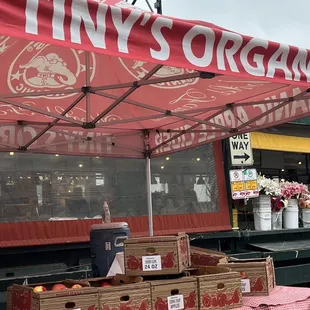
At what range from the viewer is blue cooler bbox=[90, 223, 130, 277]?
16.4 ft

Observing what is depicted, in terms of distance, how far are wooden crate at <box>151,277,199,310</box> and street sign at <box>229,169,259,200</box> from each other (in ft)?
18.2

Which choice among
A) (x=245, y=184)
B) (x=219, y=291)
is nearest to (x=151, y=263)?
(x=219, y=291)

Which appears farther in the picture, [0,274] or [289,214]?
[289,214]

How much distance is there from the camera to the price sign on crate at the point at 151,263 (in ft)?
11.6

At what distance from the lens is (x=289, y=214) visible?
30.2 feet

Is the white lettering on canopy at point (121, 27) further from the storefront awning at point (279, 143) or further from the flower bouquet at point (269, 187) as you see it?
the storefront awning at point (279, 143)

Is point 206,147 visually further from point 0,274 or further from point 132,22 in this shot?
point 132,22

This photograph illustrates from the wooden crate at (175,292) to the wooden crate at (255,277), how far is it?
0.56 metres

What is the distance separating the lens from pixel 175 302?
3.29m

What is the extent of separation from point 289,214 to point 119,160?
3.49m

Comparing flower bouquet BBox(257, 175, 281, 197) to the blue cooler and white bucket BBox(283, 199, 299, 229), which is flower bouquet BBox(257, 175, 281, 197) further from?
the blue cooler

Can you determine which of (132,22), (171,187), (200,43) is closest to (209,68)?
(200,43)

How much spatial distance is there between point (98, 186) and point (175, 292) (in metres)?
4.64

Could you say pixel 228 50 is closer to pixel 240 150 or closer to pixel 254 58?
pixel 254 58
